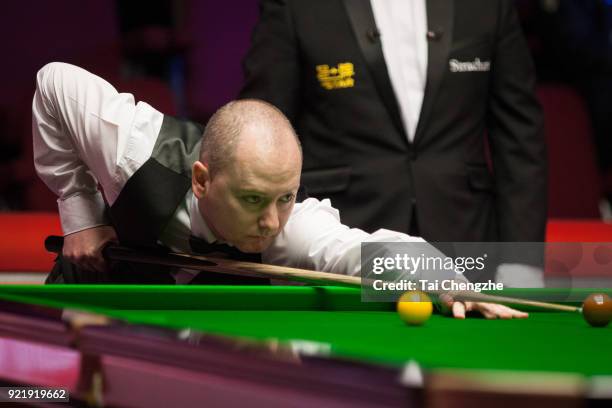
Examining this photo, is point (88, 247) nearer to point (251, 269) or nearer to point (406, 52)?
point (251, 269)

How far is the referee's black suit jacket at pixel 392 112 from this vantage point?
3.23m

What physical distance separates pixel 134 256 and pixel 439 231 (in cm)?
101

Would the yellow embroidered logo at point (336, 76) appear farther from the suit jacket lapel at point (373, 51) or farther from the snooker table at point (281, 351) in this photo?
the snooker table at point (281, 351)

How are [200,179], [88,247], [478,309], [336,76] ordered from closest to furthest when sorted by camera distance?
1. [478,309]
2. [200,179]
3. [88,247]
4. [336,76]

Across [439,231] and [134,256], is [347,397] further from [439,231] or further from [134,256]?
[439,231]

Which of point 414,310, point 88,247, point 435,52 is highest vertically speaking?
point 435,52

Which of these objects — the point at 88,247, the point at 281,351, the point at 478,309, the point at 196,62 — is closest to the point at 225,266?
the point at 88,247

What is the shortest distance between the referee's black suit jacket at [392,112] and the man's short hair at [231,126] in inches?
27.1

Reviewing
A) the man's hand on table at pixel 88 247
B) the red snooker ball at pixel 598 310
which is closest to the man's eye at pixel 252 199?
the man's hand on table at pixel 88 247

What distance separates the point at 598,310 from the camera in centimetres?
211

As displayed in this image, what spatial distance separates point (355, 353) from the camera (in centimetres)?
137

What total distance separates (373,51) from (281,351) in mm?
1976

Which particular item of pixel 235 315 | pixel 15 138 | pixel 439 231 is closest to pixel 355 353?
pixel 235 315

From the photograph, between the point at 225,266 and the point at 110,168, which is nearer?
the point at 225,266
